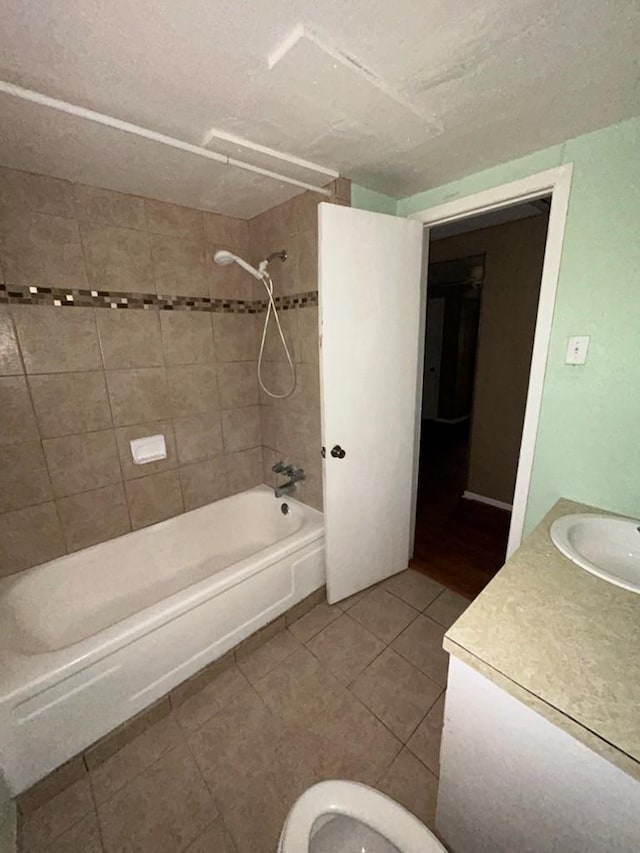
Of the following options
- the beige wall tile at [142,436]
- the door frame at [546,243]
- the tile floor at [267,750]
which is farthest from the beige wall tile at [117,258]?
the tile floor at [267,750]

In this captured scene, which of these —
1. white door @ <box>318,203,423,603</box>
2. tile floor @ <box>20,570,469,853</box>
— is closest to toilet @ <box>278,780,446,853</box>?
tile floor @ <box>20,570,469,853</box>

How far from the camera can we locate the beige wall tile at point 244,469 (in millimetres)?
2299

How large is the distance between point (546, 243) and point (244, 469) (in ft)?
6.79

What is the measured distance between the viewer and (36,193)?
143cm

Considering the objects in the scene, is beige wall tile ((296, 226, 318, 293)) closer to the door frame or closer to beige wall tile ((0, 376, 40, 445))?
the door frame

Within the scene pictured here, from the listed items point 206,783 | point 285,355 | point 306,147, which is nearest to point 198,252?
point 285,355

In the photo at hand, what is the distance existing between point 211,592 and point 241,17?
1.81m

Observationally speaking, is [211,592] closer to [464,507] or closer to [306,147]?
[306,147]

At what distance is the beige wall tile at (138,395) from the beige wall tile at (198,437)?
0.14 metres

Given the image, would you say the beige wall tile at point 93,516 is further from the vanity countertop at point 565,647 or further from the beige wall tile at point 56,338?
the vanity countertop at point 565,647

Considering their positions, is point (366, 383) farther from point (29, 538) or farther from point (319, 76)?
point (29, 538)

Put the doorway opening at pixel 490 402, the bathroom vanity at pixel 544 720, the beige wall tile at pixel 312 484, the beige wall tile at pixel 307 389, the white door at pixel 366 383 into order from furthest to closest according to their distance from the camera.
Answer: the doorway opening at pixel 490 402
the beige wall tile at pixel 312 484
the beige wall tile at pixel 307 389
the white door at pixel 366 383
the bathroom vanity at pixel 544 720

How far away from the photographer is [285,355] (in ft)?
6.68

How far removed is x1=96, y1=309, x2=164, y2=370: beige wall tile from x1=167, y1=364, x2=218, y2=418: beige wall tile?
0.43ft
